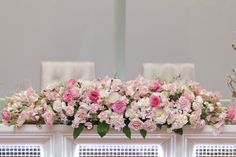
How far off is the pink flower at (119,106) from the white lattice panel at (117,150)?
15cm

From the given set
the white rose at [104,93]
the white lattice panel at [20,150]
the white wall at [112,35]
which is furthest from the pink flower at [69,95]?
the white wall at [112,35]

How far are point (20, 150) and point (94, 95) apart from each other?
38cm

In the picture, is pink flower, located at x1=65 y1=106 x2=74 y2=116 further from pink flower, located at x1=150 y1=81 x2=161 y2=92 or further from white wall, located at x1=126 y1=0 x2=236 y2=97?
white wall, located at x1=126 y1=0 x2=236 y2=97

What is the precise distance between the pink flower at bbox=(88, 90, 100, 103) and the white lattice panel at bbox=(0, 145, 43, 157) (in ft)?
0.96

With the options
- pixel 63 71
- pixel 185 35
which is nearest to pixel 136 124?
pixel 63 71

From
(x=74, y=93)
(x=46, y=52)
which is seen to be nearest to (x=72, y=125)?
(x=74, y=93)

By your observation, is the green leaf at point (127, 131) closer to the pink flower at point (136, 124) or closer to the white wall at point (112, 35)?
the pink flower at point (136, 124)

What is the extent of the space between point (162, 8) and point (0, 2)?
1.78 m

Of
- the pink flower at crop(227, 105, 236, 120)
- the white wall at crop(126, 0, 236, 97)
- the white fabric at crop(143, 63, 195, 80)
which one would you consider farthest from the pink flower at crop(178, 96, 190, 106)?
the white wall at crop(126, 0, 236, 97)

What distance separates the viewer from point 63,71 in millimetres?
3250

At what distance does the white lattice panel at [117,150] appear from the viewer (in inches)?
64.8

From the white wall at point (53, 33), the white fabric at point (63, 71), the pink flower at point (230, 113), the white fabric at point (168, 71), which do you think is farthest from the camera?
the white wall at point (53, 33)

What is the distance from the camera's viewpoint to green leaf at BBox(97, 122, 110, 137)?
159 centimetres

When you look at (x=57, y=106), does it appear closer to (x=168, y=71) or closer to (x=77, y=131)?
(x=77, y=131)
